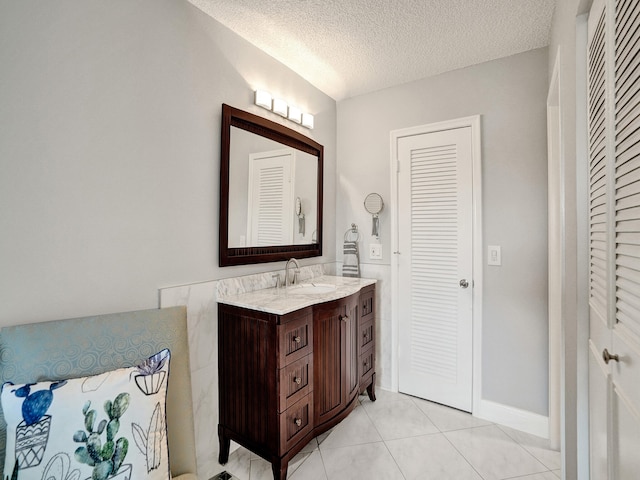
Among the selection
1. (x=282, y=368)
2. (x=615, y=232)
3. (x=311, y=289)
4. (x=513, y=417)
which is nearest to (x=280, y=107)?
(x=311, y=289)

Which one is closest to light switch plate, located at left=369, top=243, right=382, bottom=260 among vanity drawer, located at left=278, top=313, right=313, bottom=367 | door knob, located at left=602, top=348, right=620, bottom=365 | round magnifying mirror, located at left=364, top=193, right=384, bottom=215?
round magnifying mirror, located at left=364, top=193, right=384, bottom=215

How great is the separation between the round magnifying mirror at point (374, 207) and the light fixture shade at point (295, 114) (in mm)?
873

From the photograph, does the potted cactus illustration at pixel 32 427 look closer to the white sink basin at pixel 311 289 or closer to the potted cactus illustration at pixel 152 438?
the potted cactus illustration at pixel 152 438

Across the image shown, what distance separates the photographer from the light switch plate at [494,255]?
218 centimetres

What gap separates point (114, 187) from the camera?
1.37 meters

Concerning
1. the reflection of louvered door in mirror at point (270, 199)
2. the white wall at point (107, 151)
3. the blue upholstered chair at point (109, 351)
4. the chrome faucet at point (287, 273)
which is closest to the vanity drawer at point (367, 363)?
the chrome faucet at point (287, 273)

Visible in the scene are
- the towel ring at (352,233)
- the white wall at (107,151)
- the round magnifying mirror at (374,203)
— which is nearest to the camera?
the white wall at (107,151)

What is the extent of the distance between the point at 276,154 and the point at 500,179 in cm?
161

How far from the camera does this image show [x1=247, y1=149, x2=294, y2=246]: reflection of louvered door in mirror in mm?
2039

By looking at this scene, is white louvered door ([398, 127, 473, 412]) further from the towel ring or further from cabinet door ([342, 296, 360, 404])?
cabinet door ([342, 296, 360, 404])

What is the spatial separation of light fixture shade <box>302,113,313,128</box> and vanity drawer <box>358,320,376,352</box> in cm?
165

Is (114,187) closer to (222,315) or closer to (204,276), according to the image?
(204,276)

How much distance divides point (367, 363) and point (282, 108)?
204 centimetres

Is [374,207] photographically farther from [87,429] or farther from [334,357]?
[87,429]
